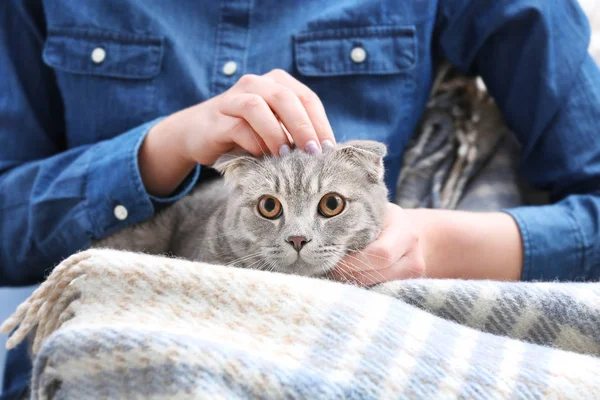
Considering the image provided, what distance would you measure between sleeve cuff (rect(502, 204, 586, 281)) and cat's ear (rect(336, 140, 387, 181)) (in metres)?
0.33

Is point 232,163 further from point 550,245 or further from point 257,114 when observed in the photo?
point 550,245

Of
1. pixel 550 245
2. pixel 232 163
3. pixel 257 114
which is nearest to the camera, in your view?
pixel 257 114

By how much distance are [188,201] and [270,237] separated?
0.34 m

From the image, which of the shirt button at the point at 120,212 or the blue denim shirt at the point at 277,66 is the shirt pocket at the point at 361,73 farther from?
the shirt button at the point at 120,212

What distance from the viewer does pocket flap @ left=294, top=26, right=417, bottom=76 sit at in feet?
3.85

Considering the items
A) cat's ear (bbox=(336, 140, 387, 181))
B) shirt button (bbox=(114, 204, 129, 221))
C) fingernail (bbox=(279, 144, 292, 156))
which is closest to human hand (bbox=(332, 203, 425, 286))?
cat's ear (bbox=(336, 140, 387, 181))

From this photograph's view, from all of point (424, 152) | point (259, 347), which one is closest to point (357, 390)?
point (259, 347)

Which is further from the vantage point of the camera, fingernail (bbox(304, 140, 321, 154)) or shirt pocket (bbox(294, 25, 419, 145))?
shirt pocket (bbox(294, 25, 419, 145))

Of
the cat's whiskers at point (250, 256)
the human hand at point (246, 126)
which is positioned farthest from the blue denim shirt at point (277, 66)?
the cat's whiskers at point (250, 256)

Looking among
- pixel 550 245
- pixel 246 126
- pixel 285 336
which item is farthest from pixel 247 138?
pixel 550 245

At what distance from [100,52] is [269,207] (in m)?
0.55

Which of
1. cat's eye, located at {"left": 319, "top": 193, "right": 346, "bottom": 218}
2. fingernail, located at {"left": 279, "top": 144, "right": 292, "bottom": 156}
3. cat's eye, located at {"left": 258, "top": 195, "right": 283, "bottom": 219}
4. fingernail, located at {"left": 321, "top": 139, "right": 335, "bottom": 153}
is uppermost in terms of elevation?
fingernail, located at {"left": 321, "top": 139, "right": 335, "bottom": 153}

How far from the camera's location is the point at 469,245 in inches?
41.4

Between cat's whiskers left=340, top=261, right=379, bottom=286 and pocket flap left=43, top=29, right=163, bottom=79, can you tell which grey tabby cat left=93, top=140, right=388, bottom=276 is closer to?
cat's whiskers left=340, top=261, right=379, bottom=286
